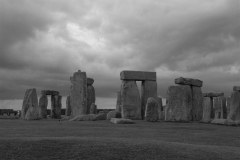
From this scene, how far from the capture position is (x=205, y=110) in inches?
977

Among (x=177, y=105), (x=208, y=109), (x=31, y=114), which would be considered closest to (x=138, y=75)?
(x=177, y=105)

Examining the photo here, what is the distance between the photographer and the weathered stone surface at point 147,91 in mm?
21500

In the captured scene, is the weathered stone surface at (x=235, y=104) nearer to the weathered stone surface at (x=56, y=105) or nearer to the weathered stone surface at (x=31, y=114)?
the weathered stone surface at (x=31, y=114)

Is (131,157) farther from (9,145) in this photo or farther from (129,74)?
(129,74)

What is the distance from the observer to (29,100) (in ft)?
65.2

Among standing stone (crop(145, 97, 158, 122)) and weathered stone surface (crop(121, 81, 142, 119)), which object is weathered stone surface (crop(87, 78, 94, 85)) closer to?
weathered stone surface (crop(121, 81, 142, 119))

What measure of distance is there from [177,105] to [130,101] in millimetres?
3327

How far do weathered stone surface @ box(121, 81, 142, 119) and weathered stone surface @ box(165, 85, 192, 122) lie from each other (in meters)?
2.50

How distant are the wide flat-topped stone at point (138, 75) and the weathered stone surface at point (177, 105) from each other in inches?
113

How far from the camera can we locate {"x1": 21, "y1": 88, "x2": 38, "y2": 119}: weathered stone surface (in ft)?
65.1

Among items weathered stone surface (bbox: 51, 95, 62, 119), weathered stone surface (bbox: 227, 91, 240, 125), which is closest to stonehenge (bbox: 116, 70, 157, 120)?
weathered stone surface (bbox: 227, 91, 240, 125)

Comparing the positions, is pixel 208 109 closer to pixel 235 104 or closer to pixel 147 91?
pixel 235 104

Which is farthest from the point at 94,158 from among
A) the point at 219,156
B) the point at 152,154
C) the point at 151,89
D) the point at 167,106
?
the point at 151,89

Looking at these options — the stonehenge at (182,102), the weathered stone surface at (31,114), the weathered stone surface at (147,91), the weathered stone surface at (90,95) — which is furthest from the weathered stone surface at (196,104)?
the weathered stone surface at (31,114)
